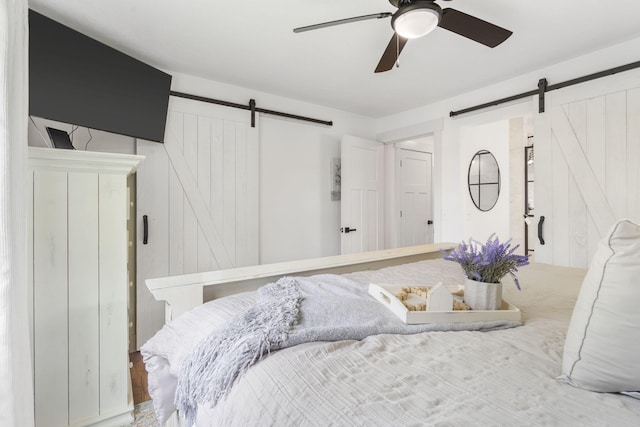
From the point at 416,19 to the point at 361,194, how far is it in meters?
2.51

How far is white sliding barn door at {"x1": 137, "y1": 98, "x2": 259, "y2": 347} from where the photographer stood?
8.59 ft

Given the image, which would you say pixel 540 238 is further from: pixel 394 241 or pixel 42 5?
pixel 42 5

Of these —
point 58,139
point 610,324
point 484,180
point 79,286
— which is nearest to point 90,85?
point 58,139

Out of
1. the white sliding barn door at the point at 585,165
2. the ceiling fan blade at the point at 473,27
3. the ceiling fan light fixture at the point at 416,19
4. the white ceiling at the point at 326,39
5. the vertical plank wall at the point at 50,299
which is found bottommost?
the vertical plank wall at the point at 50,299

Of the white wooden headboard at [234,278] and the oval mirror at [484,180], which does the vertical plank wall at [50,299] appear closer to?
the white wooden headboard at [234,278]

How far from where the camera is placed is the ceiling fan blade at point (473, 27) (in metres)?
1.56

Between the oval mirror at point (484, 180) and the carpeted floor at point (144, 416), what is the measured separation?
11.6 ft

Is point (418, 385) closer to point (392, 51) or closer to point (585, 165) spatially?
point (392, 51)

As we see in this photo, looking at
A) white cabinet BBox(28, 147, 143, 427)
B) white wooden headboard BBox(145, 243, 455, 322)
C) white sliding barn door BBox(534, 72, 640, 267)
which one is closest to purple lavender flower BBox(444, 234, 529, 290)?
white wooden headboard BBox(145, 243, 455, 322)

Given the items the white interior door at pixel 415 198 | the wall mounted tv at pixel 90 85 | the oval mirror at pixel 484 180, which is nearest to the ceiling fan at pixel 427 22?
the wall mounted tv at pixel 90 85

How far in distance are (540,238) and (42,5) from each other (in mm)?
3981

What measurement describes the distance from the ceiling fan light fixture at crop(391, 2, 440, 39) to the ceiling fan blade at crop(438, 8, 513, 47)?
0.40ft

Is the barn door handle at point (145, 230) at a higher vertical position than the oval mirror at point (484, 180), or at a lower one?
lower

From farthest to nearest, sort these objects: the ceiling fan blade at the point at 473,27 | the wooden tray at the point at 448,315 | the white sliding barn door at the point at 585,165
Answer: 1. the white sliding barn door at the point at 585,165
2. the ceiling fan blade at the point at 473,27
3. the wooden tray at the point at 448,315
